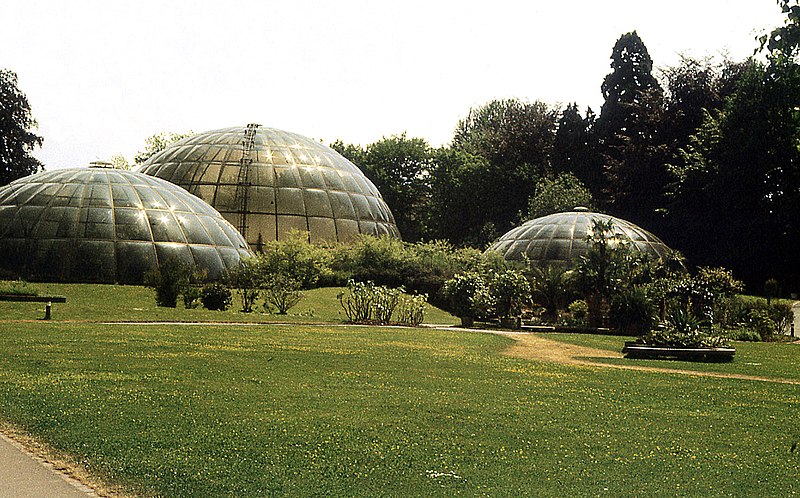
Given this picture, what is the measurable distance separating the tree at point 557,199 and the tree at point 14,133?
35.0m

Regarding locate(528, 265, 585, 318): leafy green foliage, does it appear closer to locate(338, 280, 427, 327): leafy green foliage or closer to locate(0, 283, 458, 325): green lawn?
locate(0, 283, 458, 325): green lawn

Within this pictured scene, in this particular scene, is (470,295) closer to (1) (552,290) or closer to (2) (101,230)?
(1) (552,290)

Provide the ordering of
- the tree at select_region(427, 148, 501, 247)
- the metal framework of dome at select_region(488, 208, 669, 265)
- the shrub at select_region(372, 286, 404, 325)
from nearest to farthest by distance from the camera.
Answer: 1. the shrub at select_region(372, 286, 404, 325)
2. the metal framework of dome at select_region(488, 208, 669, 265)
3. the tree at select_region(427, 148, 501, 247)

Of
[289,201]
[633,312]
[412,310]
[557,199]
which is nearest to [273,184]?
[289,201]

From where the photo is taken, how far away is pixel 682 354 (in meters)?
23.4

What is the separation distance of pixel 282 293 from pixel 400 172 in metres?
47.9

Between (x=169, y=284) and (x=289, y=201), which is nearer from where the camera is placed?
(x=169, y=284)

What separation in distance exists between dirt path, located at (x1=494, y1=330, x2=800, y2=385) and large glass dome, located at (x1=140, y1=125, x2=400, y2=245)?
90.4ft

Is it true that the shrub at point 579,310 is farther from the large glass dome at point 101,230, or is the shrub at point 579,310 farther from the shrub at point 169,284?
the large glass dome at point 101,230

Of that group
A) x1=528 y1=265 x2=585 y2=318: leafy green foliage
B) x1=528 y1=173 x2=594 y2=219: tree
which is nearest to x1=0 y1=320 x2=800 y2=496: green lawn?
x1=528 y1=265 x2=585 y2=318: leafy green foliage

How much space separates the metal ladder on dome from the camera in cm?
5366

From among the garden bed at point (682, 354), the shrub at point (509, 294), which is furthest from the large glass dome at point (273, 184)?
the garden bed at point (682, 354)

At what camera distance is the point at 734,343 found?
29.8 meters

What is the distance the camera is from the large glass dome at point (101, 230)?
37.7m
